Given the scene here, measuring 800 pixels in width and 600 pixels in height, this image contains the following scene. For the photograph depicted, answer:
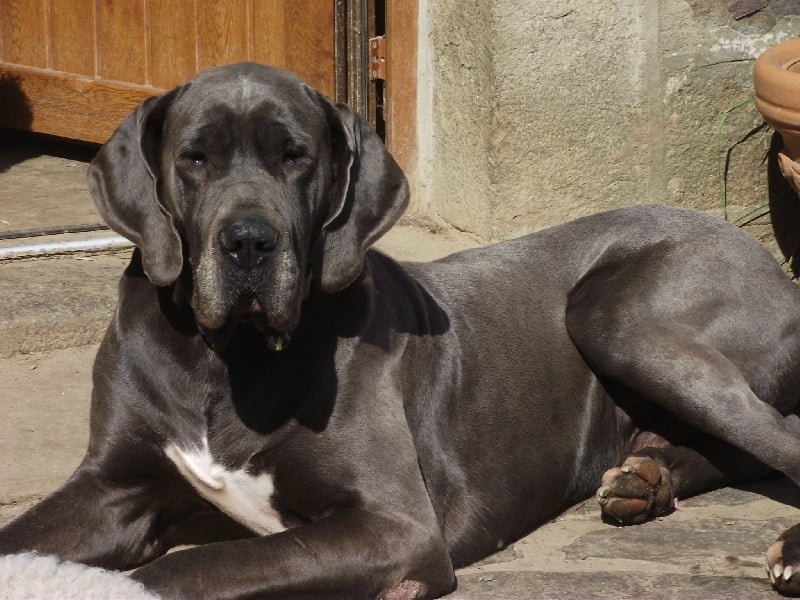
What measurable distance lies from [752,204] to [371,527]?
3459 millimetres

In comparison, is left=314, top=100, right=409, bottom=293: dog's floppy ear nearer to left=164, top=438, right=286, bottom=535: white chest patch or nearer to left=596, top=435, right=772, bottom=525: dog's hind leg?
left=164, top=438, right=286, bottom=535: white chest patch

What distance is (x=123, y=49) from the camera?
646cm

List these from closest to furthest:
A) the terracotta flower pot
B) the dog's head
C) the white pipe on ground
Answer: the dog's head → the terracotta flower pot → the white pipe on ground

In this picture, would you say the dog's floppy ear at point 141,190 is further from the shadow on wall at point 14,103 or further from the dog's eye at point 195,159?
the shadow on wall at point 14,103

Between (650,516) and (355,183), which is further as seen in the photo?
(650,516)

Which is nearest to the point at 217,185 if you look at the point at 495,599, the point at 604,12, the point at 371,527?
the point at 371,527

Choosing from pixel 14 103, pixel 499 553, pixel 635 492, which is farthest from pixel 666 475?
pixel 14 103

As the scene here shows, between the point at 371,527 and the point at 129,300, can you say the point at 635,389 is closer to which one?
the point at 371,527

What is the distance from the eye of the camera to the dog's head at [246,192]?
121 inches

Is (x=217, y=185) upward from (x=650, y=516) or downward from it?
upward

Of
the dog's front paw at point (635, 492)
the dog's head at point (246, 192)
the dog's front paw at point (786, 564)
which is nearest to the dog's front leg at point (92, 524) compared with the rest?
the dog's head at point (246, 192)

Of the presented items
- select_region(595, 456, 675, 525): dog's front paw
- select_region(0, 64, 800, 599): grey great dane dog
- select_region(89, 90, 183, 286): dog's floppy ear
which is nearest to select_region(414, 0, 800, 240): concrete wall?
select_region(0, 64, 800, 599): grey great dane dog

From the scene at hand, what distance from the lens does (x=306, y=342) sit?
3.33 m

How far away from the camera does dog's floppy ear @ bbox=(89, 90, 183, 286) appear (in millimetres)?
3219
